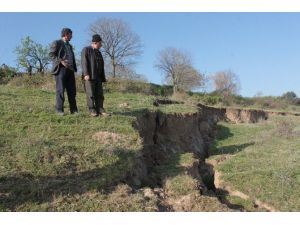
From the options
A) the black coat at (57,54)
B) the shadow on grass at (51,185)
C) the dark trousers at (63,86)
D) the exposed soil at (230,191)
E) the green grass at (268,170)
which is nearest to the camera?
the shadow on grass at (51,185)

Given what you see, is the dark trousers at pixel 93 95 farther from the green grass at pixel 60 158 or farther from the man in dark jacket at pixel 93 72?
the green grass at pixel 60 158

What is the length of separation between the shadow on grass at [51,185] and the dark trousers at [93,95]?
2.71m

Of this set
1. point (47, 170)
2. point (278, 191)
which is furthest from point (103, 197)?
point (278, 191)

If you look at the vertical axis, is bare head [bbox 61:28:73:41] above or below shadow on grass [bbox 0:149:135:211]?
above

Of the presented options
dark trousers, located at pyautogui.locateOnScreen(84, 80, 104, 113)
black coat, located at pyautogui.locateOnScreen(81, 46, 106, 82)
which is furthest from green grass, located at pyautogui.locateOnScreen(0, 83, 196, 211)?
black coat, located at pyautogui.locateOnScreen(81, 46, 106, 82)

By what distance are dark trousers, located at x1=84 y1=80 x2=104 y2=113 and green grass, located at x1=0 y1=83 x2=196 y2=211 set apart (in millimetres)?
227

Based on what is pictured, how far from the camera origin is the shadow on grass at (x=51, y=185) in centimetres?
579

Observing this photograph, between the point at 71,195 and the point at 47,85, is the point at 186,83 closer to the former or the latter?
the point at 47,85

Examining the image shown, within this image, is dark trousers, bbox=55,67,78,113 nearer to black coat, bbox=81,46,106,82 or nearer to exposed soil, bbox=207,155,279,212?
black coat, bbox=81,46,106,82

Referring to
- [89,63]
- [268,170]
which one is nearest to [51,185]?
[89,63]

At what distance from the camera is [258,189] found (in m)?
8.22

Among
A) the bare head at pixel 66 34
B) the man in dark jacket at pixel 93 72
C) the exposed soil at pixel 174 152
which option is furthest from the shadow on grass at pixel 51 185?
the bare head at pixel 66 34

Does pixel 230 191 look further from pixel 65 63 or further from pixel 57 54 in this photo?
pixel 57 54

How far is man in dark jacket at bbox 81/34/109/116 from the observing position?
9.44 metres
